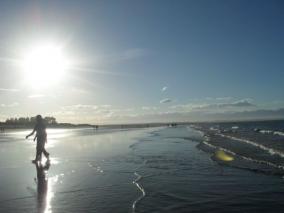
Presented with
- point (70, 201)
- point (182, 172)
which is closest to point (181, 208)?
point (70, 201)

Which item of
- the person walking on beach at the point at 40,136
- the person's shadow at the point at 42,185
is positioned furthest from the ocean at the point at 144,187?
the person walking on beach at the point at 40,136

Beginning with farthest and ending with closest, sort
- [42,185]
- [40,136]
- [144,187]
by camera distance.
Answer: [40,136], [42,185], [144,187]

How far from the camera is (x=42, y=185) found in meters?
12.2

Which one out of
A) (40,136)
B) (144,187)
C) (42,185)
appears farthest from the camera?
(40,136)

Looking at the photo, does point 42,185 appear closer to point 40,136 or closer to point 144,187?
point 144,187

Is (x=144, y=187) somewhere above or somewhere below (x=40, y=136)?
below

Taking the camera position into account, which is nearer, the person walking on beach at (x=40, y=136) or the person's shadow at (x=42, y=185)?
the person's shadow at (x=42, y=185)

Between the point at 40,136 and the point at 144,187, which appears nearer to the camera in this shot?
the point at 144,187

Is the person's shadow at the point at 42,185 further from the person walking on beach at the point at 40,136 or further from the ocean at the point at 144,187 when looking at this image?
the person walking on beach at the point at 40,136

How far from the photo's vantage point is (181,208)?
8875mm

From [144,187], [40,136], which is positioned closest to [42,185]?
[144,187]

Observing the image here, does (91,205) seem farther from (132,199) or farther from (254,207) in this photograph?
(254,207)

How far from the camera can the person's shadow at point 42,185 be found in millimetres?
9383

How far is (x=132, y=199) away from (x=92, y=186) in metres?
2.25
